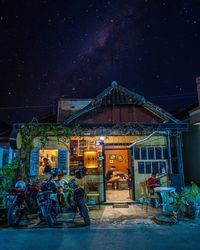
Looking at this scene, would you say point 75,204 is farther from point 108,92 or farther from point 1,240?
point 108,92

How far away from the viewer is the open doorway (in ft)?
35.1

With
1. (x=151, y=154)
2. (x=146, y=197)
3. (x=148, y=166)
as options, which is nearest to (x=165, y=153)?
(x=151, y=154)

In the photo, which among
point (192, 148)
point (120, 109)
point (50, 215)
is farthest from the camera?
point (192, 148)

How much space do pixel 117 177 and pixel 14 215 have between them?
29.0ft

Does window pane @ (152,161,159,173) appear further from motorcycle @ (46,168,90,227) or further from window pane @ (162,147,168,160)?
motorcycle @ (46,168,90,227)

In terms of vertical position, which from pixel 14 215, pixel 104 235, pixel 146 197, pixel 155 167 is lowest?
pixel 104 235

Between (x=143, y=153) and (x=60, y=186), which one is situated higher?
(x=143, y=153)

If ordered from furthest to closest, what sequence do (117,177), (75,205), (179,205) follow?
(117,177), (179,205), (75,205)

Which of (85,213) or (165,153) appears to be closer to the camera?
(85,213)

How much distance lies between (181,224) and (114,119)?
21.1 feet

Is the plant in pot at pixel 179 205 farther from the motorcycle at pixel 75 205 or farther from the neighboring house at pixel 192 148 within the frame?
the neighboring house at pixel 192 148

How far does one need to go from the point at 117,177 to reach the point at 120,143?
463cm

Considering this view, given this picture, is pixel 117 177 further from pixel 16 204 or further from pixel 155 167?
pixel 16 204

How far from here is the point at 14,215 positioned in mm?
6043
